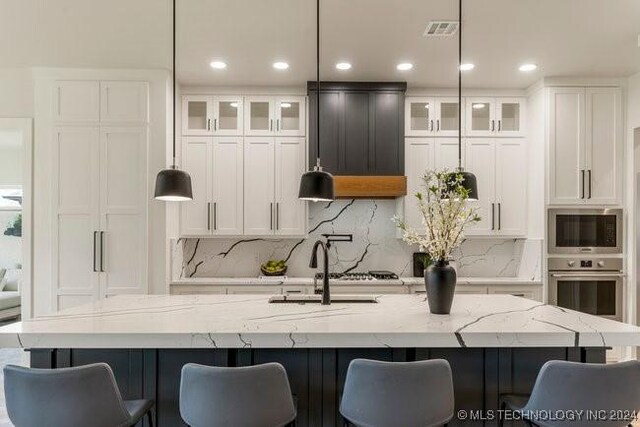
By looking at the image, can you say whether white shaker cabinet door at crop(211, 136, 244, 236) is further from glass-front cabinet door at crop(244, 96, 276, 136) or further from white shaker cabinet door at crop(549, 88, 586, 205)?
white shaker cabinet door at crop(549, 88, 586, 205)

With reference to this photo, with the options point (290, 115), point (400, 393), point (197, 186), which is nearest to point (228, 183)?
point (197, 186)

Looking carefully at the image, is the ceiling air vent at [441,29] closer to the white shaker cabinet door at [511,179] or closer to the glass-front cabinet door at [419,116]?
the glass-front cabinet door at [419,116]

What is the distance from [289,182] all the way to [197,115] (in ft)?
3.75

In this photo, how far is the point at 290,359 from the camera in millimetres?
2156

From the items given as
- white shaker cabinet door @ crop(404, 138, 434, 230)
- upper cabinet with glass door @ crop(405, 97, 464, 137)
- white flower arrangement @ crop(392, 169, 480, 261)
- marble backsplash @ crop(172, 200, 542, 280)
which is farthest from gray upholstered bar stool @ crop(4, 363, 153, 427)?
upper cabinet with glass door @ crop(405, 97, 464, 137)

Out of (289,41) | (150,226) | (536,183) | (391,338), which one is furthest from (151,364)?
(536,183)

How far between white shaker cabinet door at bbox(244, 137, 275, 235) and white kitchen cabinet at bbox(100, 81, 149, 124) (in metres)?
1.00

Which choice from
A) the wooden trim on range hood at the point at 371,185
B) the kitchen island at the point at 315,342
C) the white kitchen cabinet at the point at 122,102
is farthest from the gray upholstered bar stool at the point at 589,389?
the white kitchen cabinet at the point at 122,102

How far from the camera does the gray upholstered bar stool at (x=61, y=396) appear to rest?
1.63 m

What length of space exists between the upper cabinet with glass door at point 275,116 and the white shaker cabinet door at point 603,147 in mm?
2685

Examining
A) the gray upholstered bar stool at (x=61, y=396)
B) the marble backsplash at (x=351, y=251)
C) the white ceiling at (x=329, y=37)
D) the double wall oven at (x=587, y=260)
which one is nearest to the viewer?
the gray upholstered bar stool at (x=61, y=396)

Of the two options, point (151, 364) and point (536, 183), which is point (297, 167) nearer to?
point (536, 183)

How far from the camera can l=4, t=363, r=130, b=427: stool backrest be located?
163 cm

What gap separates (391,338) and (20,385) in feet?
4.56
